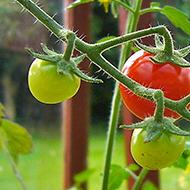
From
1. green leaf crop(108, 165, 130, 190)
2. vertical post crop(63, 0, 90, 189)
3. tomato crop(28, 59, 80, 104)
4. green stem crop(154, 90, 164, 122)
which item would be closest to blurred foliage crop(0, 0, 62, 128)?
vertical post crop(63, 0, 90, 189)

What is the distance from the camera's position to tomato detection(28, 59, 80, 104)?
0.41m

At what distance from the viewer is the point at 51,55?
413 millimetres

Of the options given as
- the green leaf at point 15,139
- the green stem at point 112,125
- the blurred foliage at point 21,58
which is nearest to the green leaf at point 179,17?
the green stem at point 112,125

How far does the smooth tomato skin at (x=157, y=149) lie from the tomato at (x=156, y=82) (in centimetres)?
6

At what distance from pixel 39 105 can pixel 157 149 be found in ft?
10.6

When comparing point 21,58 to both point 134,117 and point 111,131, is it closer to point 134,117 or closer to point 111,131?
point 134,117

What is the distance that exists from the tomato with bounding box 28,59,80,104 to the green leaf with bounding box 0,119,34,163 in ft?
1.36

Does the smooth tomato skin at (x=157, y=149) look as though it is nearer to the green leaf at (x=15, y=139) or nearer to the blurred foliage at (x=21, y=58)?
the green leaf at (x=15, y=139)

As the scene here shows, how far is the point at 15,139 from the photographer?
0.84 metres

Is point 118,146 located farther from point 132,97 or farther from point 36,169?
point 132,97

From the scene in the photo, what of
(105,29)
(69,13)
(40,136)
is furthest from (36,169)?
(69,13)

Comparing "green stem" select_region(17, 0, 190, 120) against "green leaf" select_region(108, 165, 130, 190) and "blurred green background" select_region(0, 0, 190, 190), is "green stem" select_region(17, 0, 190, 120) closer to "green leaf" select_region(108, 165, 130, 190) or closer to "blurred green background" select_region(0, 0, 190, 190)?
"green leaf" select_region(108, 165, 130, 190)

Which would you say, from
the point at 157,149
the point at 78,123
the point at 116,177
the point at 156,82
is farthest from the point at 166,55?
the point at 78,123

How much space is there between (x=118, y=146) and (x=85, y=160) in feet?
8.13
